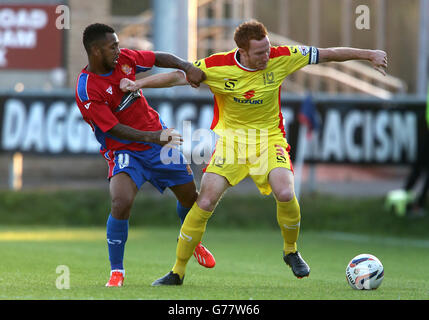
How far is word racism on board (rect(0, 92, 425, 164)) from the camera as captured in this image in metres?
15.6

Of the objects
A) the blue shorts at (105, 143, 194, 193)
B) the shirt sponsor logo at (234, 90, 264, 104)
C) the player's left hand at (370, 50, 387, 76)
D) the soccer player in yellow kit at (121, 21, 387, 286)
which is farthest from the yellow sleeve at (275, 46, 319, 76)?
the blue shorts at (105, 143, 194, 193)

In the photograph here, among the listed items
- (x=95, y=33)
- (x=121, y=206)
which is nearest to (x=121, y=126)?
(x=121, y=206)

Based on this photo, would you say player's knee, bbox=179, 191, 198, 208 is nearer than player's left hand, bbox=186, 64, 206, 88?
No

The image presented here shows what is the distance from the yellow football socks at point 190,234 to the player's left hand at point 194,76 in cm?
99

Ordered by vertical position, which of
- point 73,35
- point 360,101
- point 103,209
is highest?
point 73,35

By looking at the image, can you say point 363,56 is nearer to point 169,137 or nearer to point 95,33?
point 169,137

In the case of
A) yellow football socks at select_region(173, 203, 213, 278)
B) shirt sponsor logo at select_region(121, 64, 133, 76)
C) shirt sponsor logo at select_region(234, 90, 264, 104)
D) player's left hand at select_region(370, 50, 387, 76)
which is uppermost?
player's left hand at select_region(370, 50, 387, 76)

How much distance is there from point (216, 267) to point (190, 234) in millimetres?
1788

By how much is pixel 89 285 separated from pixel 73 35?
14775mm

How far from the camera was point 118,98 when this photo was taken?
7.40 meters

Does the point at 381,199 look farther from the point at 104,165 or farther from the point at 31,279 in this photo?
the point at 31,279

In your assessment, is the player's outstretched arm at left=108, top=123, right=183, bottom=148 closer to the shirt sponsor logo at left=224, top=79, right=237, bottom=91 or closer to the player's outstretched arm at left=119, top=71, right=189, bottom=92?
the player's outstretched arm at left=119, top=71, right=189, bottom=92
